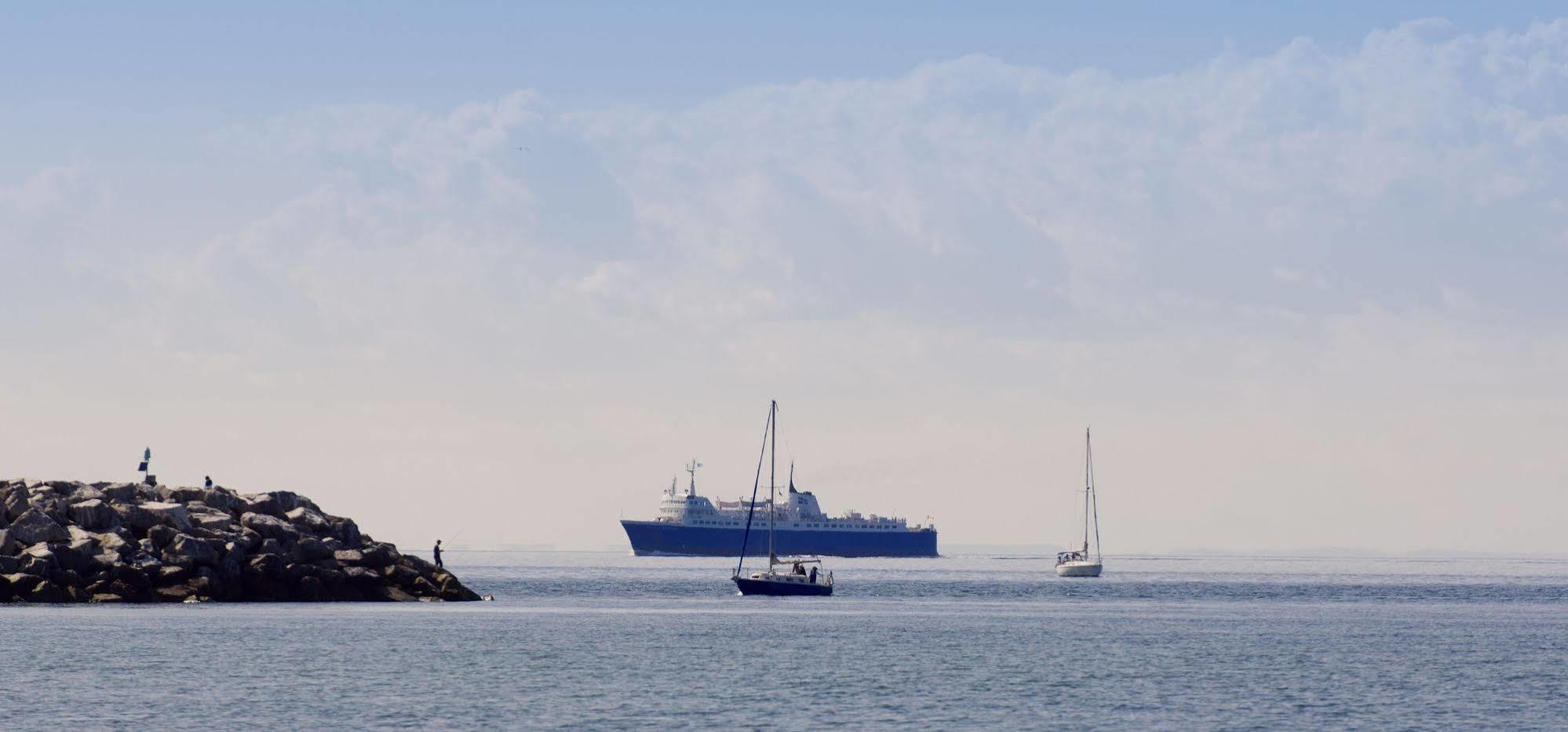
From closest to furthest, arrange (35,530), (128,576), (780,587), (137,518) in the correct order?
(35,530) < (128,576) < (137,518) < (780,587)

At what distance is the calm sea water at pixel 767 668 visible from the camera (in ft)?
150

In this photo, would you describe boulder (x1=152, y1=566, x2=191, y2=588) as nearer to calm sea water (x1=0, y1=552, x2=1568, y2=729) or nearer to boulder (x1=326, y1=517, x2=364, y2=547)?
calm sea water (x1=0, y1=552, x2=1568, y2=729)

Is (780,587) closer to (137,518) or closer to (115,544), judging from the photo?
(137,518)

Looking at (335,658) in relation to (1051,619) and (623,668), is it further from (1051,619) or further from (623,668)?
(1051,619)

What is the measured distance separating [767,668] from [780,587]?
52318 mm

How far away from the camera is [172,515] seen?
279 ft

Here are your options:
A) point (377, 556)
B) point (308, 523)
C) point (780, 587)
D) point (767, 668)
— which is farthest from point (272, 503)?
point (767, 668)

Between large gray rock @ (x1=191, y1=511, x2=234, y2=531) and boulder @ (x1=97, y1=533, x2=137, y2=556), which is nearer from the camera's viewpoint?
boulder @ (x1=97, y1=533, x2=137, y2=556)

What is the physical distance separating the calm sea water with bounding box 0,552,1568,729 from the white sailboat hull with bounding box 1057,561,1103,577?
215ft

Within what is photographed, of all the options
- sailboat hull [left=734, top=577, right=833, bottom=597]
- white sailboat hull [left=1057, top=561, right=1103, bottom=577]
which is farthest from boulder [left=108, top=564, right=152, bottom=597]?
white sailboat hull [left=1057, top=561, right=1103, bottom=577]

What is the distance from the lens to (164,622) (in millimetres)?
71438

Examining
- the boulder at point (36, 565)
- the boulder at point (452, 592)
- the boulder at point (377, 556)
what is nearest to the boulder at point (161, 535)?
the boulder at point (36, 565)

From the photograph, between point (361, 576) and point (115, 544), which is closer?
point (115, 544)

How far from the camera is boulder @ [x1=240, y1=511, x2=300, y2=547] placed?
289 feet
